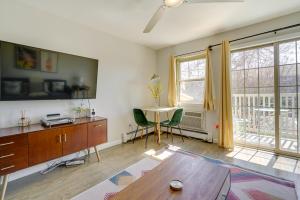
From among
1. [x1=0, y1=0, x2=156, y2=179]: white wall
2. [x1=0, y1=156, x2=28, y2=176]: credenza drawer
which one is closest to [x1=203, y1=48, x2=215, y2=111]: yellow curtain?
[x1=0, y1=0, x2=156, y2=179]: white wall

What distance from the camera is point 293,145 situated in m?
2.59

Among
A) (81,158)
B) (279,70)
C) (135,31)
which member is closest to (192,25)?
(135,31)

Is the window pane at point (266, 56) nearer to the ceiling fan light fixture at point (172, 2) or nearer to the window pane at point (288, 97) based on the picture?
the window pane at point (288, 97)

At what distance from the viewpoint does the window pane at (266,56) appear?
107 inches

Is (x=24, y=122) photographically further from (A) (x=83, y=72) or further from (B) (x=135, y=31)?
(B) (x=135, y=31)

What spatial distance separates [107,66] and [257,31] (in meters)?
2.89

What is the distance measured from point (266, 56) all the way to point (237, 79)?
1.98 ft

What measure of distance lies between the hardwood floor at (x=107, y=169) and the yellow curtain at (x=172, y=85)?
1203mm

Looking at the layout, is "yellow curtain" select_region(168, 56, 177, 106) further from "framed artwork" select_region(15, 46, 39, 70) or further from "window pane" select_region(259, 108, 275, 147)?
"framed artwork" select_region(15, 46, 39, 70)

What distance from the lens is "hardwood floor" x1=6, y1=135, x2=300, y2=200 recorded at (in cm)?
174

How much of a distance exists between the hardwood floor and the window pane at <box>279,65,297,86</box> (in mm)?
1252

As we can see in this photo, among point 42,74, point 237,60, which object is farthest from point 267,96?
point 42,74

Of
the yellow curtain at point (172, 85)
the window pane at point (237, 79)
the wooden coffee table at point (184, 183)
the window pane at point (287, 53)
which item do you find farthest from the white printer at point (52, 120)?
the window pane at point (287, 53)

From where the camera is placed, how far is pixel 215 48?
10.7ft
